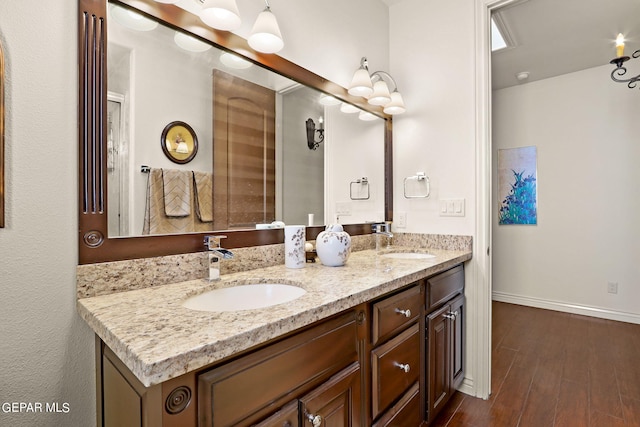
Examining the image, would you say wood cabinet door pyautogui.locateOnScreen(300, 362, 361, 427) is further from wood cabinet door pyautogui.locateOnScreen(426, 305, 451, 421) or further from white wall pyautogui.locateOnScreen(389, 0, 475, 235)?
white wall pyautogui.locateOnScreen(389, 0, 475, 235)

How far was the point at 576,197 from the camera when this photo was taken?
11.3ft

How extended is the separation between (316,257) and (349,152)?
A: 83cm

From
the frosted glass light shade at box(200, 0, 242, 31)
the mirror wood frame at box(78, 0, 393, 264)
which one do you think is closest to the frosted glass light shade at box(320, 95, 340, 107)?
the frosted glass light shade at box(200, 0, 242, 31)

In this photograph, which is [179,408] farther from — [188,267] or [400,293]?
[400,293]

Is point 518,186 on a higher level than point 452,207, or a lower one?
higher

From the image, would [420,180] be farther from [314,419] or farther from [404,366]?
[314,419]

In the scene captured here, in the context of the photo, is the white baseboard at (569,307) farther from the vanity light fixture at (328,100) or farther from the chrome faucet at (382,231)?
the vanity light fixture at (328,100)

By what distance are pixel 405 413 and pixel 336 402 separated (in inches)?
22.1

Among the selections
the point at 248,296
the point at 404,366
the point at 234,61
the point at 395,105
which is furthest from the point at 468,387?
the point at 234,61

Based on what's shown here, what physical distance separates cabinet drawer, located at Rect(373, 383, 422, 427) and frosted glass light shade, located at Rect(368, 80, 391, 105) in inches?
63.5

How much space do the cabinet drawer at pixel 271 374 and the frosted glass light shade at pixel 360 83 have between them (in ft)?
4.65

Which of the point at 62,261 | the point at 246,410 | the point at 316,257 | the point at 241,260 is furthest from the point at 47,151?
the point at 316,257

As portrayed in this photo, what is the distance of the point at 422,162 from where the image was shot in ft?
7.34

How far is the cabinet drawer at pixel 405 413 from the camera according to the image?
1226mm
